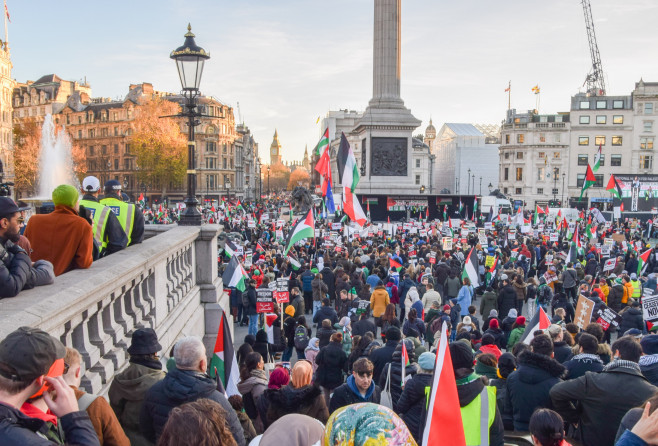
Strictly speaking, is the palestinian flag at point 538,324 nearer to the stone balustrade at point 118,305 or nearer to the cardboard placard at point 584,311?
the cardboard placard at point 584,311

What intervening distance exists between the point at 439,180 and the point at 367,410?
386 ft

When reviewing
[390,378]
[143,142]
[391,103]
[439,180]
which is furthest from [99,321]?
[439,180]

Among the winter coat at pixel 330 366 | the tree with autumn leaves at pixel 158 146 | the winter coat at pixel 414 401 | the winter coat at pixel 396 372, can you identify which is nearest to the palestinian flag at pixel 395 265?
the winter coat at pixel 330 366

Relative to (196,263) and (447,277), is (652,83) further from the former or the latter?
(196,263)

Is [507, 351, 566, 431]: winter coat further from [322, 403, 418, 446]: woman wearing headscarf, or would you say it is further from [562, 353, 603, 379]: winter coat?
[322, 403, 418, 446]: woman wearing headscarf

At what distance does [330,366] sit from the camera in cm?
816

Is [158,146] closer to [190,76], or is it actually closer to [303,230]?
[303,230]

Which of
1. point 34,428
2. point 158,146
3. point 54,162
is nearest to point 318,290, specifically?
point 34,428

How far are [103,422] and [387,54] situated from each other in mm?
43400

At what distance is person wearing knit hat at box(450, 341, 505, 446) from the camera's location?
456 centimetres

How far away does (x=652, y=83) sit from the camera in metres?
76.9

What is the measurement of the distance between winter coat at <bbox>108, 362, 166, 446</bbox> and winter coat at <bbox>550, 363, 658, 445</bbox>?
10.6 ft

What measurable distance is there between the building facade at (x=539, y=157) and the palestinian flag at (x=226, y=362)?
75983mm

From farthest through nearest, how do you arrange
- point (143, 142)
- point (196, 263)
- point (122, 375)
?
point (143, 142)
point (196, 263)
point (122, 375)
